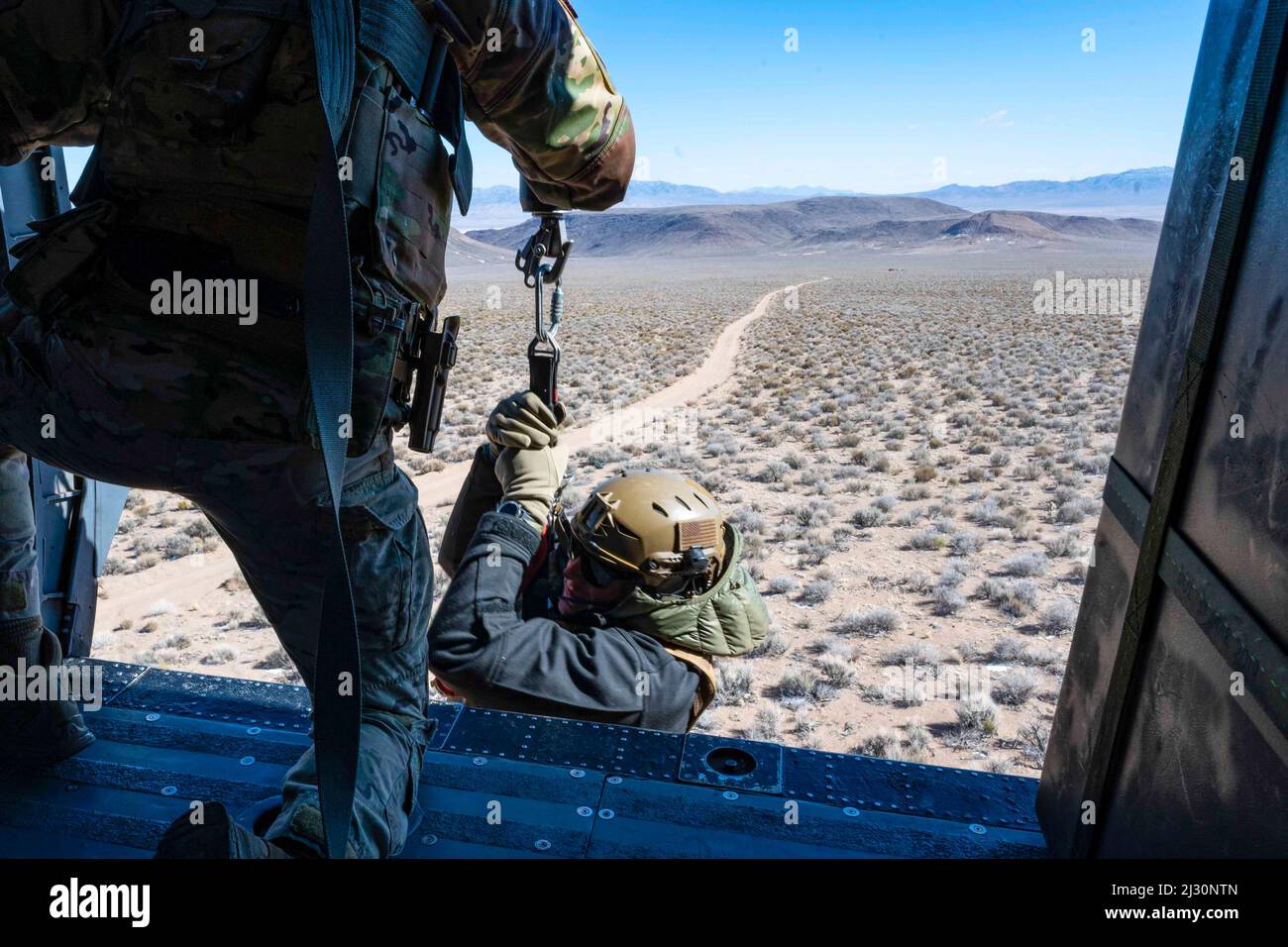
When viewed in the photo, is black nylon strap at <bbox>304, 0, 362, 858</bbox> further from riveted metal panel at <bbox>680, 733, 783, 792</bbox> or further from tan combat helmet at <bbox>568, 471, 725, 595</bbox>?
tan combat helmet at <bbox>568, 471, 725, 595</bbox>

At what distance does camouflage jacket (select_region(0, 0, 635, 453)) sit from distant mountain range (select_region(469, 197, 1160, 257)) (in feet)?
455

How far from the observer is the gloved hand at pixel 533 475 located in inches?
133

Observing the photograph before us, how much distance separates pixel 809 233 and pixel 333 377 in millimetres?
161979

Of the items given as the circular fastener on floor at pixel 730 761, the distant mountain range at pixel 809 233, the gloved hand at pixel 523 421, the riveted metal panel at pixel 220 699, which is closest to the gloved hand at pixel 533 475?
the gloved hand at pixel 523 421

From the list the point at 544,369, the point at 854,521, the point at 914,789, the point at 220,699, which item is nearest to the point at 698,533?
the point at 544,369

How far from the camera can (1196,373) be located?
4.99ft

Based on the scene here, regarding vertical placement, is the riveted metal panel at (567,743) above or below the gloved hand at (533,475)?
below

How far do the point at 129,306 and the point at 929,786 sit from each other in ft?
7.26

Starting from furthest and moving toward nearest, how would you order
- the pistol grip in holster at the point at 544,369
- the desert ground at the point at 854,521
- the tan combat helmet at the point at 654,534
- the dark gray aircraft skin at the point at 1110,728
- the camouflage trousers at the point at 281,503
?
the desert ground at the point at 854,521
the tan combat helmet at the point at 654,534
the pistol grip in holster at the point at 544,369
the camouflage trousers at the point at 281,503
the dark gray aircraft skin at the point at 1110,728

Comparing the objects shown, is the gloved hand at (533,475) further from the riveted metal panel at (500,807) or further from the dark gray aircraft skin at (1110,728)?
the riveted metal panel at (500,807)

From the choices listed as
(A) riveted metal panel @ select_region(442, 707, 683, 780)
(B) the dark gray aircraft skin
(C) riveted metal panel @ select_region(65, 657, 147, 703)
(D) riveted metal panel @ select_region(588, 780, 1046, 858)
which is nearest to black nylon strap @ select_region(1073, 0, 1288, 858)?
(B) the dark gray aircraft skin

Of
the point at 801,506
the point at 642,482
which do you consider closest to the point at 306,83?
the point at 642,482

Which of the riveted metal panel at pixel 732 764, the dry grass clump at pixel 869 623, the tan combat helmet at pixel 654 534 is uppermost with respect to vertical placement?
the tan combat helmet at pixel 654 534

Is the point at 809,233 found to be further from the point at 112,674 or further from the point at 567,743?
the point at 567,743
